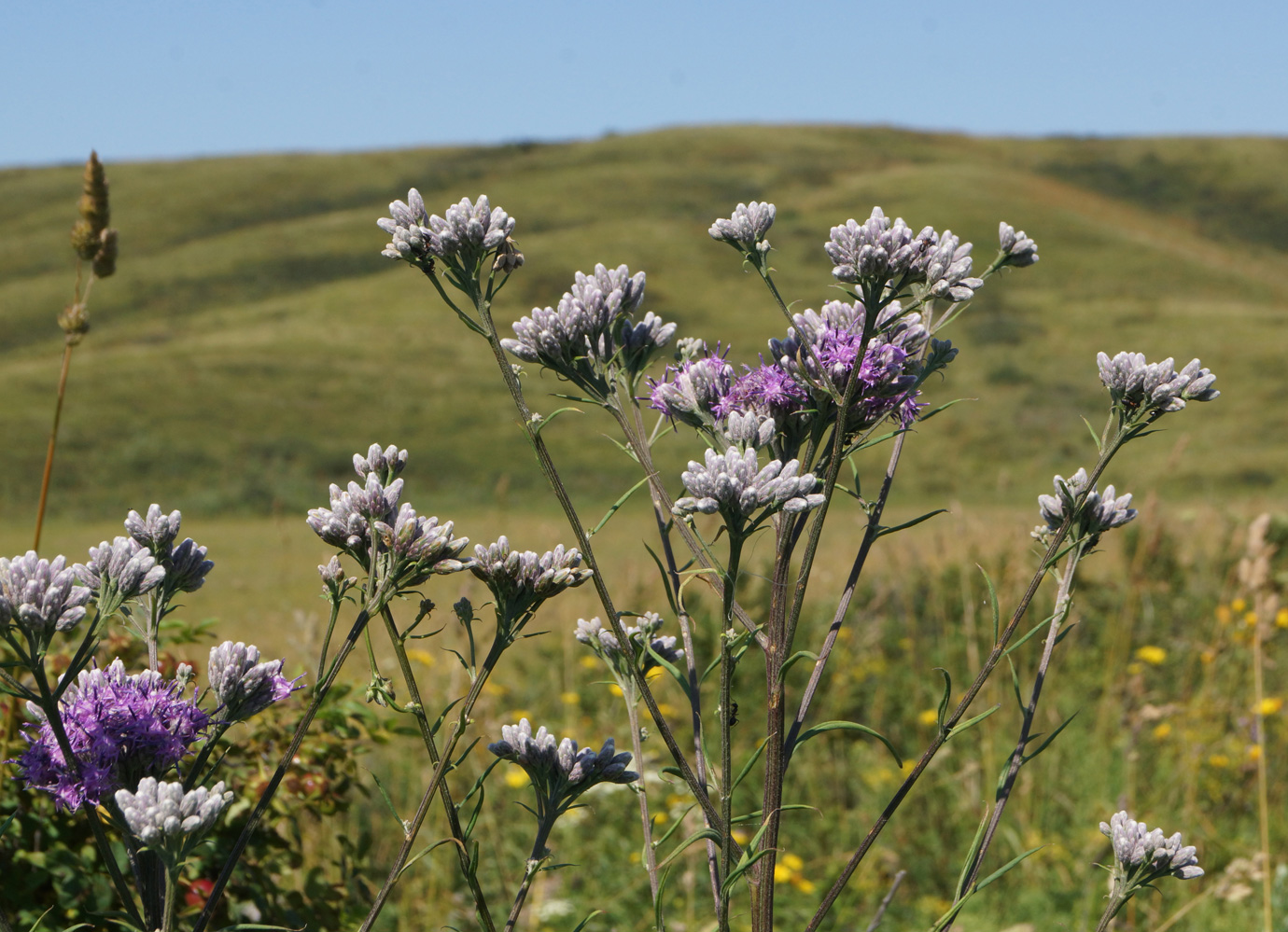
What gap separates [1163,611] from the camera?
845cm

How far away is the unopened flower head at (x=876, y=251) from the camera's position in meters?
1.57

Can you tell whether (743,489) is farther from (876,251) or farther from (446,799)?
(446,799)

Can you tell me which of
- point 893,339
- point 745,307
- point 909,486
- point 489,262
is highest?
point 489,262

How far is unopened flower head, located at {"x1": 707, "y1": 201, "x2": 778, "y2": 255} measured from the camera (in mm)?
1745

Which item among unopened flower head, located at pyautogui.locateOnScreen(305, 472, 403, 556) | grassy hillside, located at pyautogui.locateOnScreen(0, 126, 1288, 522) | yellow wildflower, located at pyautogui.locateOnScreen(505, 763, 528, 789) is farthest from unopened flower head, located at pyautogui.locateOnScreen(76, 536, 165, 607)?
grassy hillside, located at pyautogui.locateOnScreen(0, 126, 1288, 522)

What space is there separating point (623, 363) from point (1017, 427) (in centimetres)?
4255

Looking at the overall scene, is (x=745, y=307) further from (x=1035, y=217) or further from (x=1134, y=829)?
(x=1134, y=829)

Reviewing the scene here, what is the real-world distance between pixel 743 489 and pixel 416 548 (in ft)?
1.59

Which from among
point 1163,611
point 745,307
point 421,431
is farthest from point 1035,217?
point 1163,611

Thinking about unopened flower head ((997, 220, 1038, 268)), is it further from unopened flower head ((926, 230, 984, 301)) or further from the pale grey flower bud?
the pale grey flower bud

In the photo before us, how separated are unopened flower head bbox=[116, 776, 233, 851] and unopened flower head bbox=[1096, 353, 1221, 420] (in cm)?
149

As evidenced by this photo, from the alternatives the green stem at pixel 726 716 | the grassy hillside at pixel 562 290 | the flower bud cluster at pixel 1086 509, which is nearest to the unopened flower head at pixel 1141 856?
the flower bud cluster at pixel 1086 509

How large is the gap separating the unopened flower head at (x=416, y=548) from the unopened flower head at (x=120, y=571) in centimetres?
31

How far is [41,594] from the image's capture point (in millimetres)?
1334
